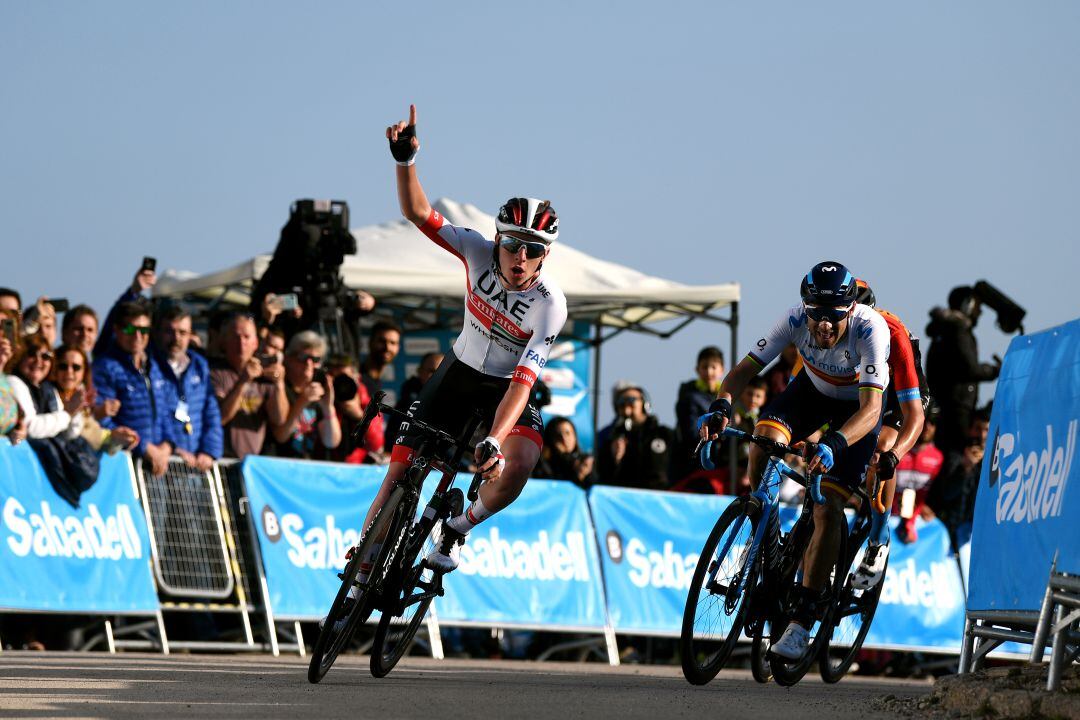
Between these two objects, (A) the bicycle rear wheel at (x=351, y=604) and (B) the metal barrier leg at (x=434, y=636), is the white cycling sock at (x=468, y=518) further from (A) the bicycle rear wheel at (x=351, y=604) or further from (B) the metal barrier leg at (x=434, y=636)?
(B) the metal barrier leg at (x=434, y=636)

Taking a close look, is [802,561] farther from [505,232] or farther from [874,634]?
[874,634]

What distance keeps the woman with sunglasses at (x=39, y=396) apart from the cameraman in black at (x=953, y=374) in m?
8.43

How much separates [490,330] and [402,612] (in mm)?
1496

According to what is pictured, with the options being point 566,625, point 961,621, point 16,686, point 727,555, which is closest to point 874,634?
point 961,621

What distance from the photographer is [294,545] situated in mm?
12750

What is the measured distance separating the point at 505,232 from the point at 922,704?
3.05 metres

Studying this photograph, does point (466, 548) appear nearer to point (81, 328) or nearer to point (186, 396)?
point (186, 396)

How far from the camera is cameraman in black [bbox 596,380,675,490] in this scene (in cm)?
1559

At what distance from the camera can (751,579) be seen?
905cm

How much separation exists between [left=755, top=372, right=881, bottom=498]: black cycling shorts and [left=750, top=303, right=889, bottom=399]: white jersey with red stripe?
7 centimetres

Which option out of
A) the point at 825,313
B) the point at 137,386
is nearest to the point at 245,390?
the point at 137,386

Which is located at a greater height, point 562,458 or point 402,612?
point 562,458

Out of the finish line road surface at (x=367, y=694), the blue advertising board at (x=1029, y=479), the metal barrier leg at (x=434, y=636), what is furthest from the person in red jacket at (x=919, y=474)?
the blue advertising board at (x=1029, y=479)

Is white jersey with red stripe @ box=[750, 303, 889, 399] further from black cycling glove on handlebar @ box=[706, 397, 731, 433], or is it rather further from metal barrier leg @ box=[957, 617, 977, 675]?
metal barrier leg @ box=[957, 617, 977, 675]
